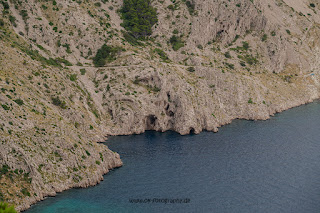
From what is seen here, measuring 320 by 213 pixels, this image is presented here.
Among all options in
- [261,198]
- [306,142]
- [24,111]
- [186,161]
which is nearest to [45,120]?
[24,111]

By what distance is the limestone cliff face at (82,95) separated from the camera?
110188mm

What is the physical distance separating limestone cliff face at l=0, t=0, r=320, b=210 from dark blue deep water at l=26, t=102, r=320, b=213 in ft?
19.9

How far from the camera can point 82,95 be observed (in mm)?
157375

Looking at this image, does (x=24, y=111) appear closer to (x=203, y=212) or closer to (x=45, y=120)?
Result: (x=45, y=120)

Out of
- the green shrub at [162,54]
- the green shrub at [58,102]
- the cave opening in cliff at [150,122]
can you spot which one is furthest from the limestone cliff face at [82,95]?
the green shrub at [162,54]

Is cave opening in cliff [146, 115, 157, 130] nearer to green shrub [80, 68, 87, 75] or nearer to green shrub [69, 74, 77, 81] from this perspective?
green shrub [80, 68, 87, 75]

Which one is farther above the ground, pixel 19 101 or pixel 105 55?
pixel 105 55

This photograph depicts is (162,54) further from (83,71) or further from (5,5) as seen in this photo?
(5,5)

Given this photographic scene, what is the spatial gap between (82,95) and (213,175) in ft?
190

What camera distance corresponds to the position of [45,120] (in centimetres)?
12188

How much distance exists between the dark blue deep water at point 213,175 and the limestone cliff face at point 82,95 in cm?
605

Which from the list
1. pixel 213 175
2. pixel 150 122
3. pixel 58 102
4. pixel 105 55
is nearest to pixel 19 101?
pixel 58 102

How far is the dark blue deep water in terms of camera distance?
10694cm

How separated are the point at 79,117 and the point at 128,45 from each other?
52.1 m
